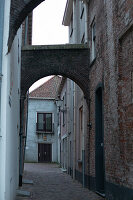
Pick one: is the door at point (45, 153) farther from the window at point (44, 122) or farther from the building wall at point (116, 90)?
the building wall at point (116, 90)

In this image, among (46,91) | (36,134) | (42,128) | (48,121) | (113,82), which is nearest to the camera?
(113,82)

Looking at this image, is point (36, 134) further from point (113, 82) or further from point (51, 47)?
point (113, 82)

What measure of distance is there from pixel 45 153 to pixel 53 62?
70.4 feet

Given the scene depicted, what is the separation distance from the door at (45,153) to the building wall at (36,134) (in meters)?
0.33

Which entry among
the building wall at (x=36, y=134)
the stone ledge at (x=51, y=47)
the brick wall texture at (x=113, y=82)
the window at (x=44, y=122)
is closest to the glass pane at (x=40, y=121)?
the window at (x=44, y=122)

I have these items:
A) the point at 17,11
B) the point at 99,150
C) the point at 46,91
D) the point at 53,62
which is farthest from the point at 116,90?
the point at 46,91

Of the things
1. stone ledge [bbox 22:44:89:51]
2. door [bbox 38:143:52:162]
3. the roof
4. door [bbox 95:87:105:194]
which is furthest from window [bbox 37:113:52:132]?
door [bbox 95:87:105:194]

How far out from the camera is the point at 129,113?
286 inches

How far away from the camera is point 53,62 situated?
1341 cm

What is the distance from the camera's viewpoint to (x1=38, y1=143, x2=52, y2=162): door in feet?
110

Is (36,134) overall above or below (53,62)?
below

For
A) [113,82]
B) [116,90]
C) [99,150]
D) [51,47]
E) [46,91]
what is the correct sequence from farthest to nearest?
[46,91]
[51,47]
[99,150]
[113,82]
[116,90]

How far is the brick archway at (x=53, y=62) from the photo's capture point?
43.2ft

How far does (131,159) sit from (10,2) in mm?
3831
